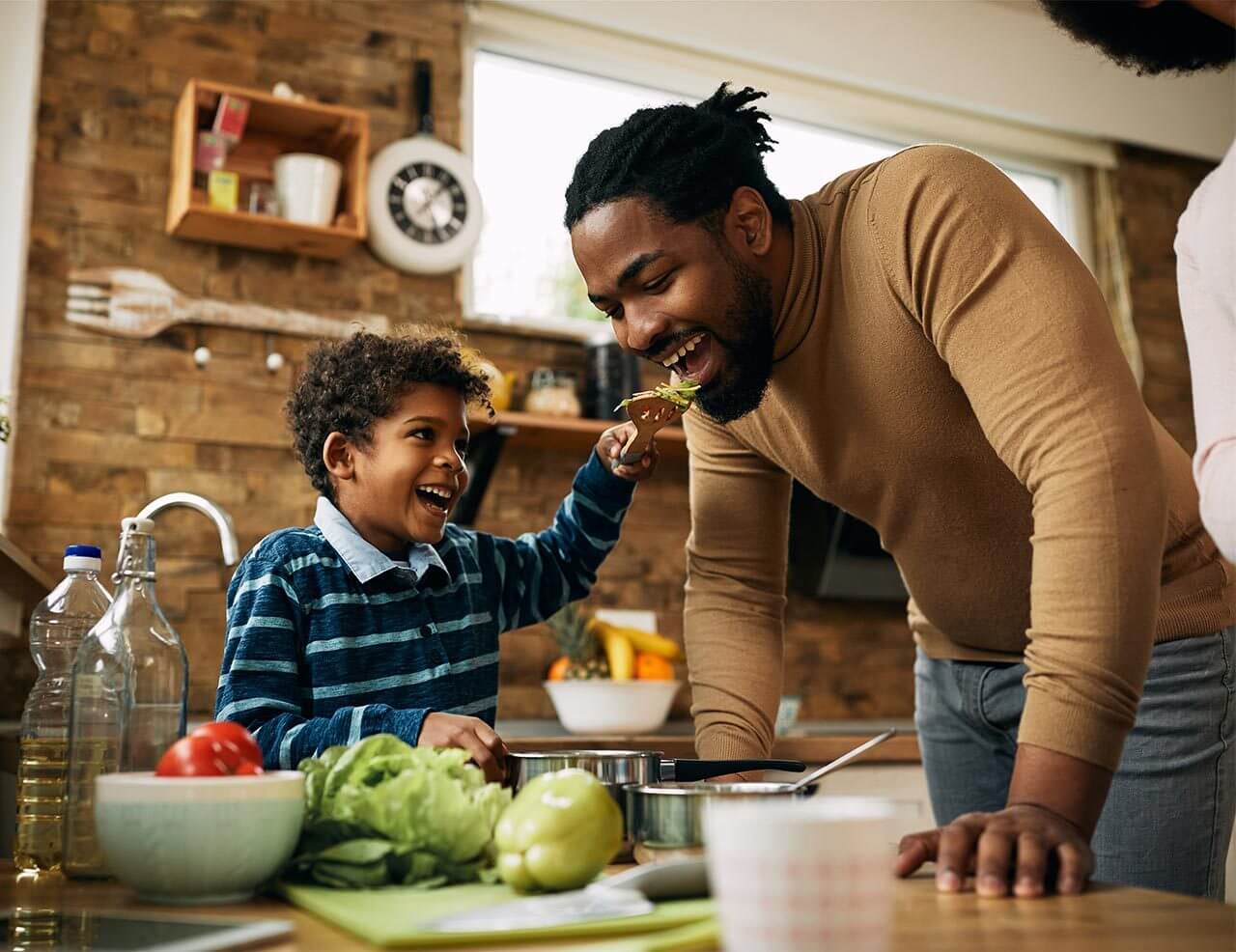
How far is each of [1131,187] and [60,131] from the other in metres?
3.44

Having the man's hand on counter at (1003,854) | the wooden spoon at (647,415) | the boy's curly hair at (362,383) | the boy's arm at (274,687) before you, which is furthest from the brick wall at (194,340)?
the man's hand on counter at (1003,854)

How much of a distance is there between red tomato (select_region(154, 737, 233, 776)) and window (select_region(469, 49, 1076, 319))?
2.77m

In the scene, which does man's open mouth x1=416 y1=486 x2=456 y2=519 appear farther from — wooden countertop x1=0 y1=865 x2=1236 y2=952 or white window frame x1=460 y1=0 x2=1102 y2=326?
white window frame x1=460 y1=0 x2=1102 y2=326

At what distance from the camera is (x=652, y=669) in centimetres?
307

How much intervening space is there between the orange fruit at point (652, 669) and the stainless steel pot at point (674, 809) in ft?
7.10

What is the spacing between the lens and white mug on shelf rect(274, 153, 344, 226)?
9.96 ft

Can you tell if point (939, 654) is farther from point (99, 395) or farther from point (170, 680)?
point (99, 395)

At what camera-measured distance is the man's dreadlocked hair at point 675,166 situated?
137cm

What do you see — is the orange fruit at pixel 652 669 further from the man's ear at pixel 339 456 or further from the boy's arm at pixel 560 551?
the man's ear at pixel 339 456

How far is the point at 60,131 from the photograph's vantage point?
300cm

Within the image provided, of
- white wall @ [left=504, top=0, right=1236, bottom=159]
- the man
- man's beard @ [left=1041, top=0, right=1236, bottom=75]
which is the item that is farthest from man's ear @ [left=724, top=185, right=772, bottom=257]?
white wall @ [left=504, top=0, right=1236, bottom=159]

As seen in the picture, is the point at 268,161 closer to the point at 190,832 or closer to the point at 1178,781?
the point at 1178,781

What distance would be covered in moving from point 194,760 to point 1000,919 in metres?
0.50

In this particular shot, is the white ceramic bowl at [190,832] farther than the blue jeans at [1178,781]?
No
